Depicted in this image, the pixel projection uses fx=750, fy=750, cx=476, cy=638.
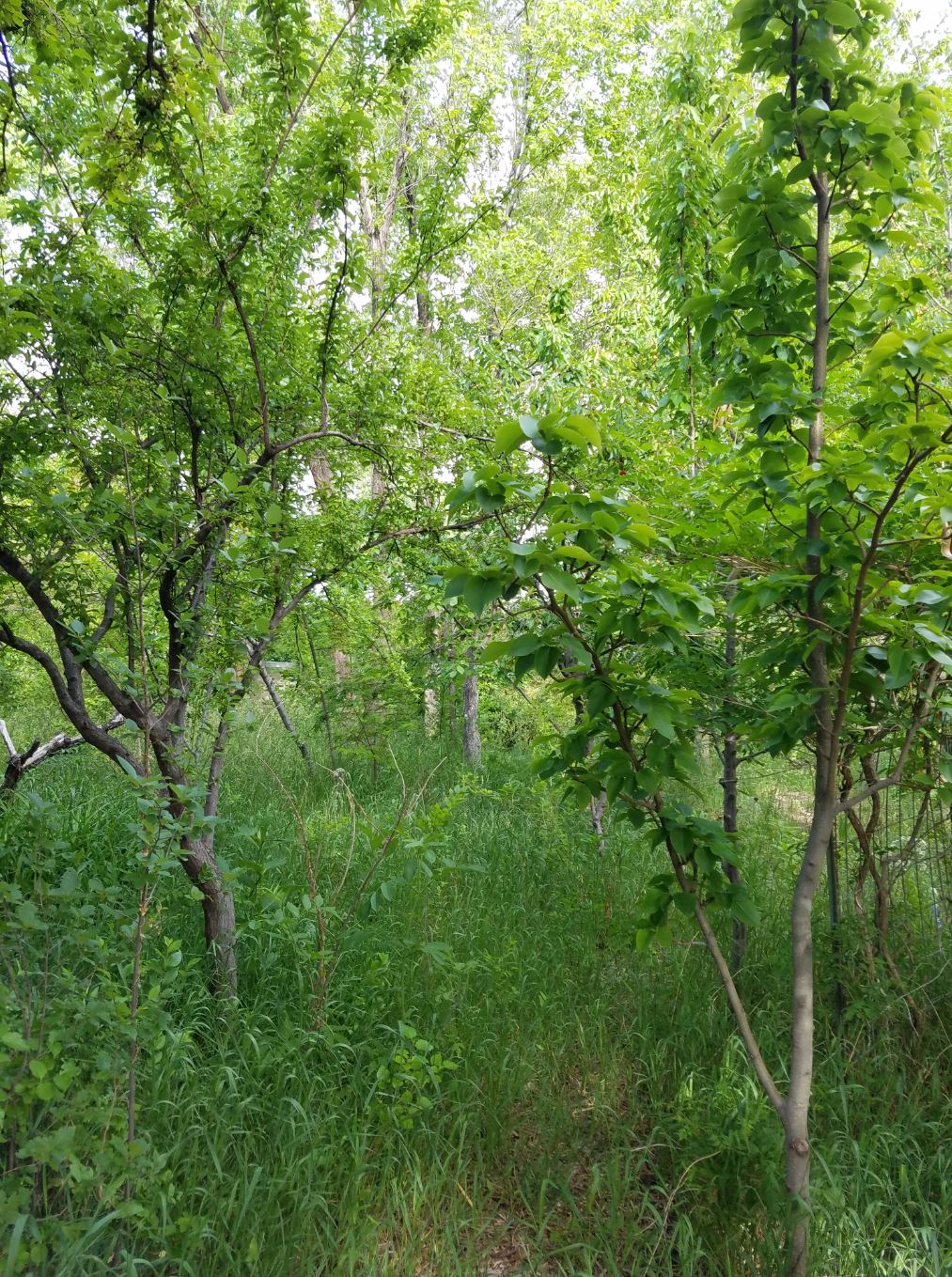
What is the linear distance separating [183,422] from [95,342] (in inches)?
18.1

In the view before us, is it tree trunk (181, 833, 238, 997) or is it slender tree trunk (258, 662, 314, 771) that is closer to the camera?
tree trunk (181, 833, 238, 997)

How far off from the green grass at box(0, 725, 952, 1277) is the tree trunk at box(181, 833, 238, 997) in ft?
0.28

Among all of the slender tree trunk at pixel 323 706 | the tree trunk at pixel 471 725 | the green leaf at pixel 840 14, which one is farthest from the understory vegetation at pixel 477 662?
the tree trunk at pixel 471 725

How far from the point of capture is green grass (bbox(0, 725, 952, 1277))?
6.61 feet

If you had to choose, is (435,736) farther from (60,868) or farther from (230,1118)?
(230,1118)

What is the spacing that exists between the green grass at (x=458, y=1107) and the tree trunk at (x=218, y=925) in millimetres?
85

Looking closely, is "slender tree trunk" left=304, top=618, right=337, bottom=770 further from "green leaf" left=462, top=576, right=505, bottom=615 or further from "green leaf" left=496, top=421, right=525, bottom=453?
"green leaf" left=496, top=421, right=525, bottom=453

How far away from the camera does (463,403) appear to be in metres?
3.71

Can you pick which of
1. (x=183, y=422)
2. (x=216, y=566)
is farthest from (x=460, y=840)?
(x=183, y=422)

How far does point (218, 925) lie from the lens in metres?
3.12

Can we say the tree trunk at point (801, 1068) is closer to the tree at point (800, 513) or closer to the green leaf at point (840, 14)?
the tree at point (800, 513)

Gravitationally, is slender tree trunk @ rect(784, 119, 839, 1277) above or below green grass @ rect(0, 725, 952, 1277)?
above

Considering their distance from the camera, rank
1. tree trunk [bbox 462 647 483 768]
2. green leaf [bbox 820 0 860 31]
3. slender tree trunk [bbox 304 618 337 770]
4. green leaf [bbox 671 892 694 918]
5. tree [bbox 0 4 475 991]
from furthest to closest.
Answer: tree trunk [bbox 462 647 483 768], slender tree trunk [bbox 304 618 337 770], tree [bbox 0 4 475 991], green leaf [bbox 671 892 694 918], green leaf [bbox 820 0 860 31]

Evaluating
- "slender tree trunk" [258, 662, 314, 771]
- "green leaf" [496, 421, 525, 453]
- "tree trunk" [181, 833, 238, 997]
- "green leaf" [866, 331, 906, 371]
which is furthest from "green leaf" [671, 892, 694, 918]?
"slender tree trunk" [258, 662, 314, 771]
